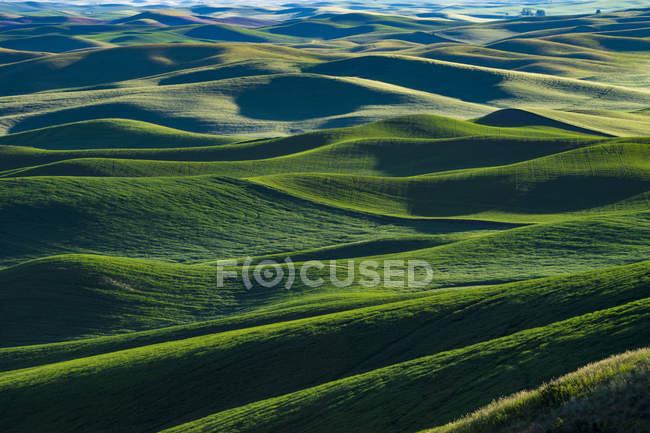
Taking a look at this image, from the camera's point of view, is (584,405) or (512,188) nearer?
(584,405)

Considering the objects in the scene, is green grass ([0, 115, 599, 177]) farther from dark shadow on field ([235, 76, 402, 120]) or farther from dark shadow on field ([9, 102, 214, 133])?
dark shadow on field ([235, 76, 402, 120])

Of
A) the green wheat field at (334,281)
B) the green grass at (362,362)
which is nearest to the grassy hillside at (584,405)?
the green wheat field at (334,281)

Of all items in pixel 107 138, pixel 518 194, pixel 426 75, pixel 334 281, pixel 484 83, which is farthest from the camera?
pixel 426 75

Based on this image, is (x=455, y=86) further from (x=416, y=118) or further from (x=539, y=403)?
(x=539, y=403)

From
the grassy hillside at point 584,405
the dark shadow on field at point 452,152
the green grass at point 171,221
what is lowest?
the green grass at point 171,221

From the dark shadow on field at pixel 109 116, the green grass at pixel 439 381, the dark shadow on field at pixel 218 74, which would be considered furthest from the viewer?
the dark shadow on field at pixel 218 74

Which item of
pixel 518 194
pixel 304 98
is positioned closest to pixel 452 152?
pixel 518 194

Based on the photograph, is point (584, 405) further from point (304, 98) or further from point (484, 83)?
point (484, 83)

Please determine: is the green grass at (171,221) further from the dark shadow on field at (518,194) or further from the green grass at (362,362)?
the green grass at (362,362)
